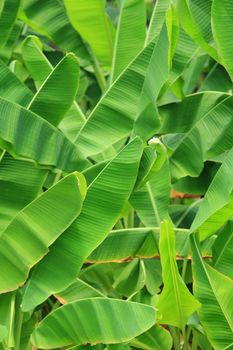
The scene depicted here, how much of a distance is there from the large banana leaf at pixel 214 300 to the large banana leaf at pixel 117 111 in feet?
1.17

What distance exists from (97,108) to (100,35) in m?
0.37

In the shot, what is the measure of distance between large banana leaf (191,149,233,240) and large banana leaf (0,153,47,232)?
0.39m

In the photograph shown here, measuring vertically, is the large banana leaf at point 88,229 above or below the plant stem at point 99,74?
below

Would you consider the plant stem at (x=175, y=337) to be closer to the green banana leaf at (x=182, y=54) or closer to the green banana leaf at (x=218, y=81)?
the green banana leaf at (x=182, y=54)

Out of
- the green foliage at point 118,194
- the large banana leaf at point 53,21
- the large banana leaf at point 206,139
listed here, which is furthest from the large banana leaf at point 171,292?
the large banana leaf at point 53,21

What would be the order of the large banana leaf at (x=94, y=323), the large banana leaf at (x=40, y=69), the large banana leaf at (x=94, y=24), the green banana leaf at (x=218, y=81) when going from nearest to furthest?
the large banana leaf at (x=94, y=323)
the large banana leaf at (x=40, y=69)
the large banana leaf at (x=94, y=24)
the green banana leaf at (x=218, y=81)

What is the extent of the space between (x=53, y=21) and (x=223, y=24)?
0.68m

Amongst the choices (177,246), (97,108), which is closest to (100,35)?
(97,108)

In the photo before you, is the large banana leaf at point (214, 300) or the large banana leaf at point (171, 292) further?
the large banana leaf at point (214, 300)

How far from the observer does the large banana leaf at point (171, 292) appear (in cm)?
156

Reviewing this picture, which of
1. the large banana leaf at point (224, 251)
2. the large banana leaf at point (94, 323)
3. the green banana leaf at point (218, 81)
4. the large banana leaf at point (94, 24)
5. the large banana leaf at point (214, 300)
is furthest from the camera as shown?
the green banana leaf at point (218, 81)

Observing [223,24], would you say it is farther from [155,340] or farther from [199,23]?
[155,340]

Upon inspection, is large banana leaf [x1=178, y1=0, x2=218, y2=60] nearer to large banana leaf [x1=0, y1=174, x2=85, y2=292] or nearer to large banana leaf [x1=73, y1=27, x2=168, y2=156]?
large banana leaf [x1=73, y1=27, x2=168, y2=156]

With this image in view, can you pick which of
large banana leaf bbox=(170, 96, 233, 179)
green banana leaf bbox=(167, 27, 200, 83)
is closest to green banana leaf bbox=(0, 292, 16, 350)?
large banana leaf bbox=(170, 96, 233, 179)
